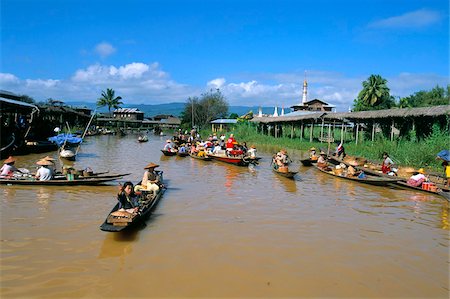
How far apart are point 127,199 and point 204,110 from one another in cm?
5039

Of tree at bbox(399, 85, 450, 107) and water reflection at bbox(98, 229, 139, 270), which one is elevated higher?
tree at bbox(399, 85, 450, 107)

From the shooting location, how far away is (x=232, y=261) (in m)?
5.79

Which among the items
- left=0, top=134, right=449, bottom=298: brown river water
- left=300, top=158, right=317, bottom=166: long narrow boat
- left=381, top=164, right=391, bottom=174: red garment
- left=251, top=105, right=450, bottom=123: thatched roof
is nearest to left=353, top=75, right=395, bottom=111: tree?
left=251, top=105, right=450, bottom=123: thatched roof

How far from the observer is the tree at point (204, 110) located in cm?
5641

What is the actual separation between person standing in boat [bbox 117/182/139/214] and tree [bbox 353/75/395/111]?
121 ft

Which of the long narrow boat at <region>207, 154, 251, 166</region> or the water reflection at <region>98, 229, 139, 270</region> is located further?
the long narrow boat at <region>207, 154, 251, 166</region>

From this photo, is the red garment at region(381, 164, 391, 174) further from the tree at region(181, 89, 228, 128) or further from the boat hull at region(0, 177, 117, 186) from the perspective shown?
the tree at region(181, 89, 228, 128)

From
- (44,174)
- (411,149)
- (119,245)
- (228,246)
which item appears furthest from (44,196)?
(411,149)

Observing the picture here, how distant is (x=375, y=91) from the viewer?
129 ft

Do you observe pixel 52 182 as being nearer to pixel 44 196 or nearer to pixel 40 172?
pixel 40 172

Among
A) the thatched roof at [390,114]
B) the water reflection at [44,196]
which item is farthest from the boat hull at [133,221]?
the thatched roof at [390,114]

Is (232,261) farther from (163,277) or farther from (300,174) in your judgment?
(300,174)

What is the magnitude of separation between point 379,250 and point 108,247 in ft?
15.1

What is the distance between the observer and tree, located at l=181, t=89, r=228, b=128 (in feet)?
185
